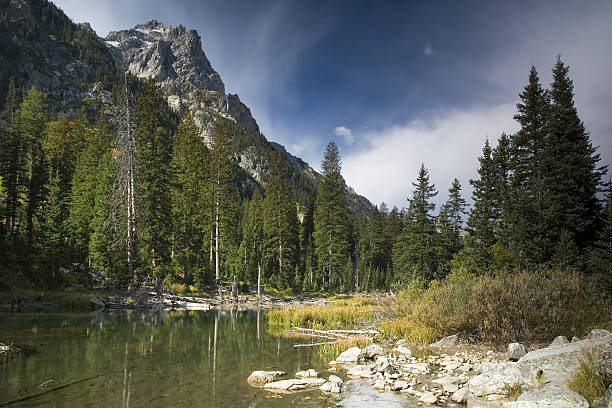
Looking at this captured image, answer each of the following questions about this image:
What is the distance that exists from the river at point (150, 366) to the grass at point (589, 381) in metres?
3.47

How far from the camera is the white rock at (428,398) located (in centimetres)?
812

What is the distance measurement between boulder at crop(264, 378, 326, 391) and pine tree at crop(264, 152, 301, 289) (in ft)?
140

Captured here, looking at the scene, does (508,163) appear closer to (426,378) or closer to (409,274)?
(409,274)

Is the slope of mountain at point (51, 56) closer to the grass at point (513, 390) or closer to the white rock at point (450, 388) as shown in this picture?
the white rock at point (450, 388)

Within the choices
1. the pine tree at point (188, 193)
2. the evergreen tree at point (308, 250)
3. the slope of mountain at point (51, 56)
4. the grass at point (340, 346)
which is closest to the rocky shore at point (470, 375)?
the grass at point (340, 346)

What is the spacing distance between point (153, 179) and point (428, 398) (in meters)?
34.3

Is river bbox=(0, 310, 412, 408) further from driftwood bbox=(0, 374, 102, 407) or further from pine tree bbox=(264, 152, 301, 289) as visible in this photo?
pine tree bbox=(264, 152, 301, 289)

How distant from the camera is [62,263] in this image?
32.6 m

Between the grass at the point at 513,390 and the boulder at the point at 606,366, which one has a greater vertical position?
the boulder at the point at 606,366

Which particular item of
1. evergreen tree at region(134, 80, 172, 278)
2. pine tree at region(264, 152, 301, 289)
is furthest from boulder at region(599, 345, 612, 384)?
pine tree at region(264, 152, 301, 289)

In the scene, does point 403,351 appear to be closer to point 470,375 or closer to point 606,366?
point 470,375

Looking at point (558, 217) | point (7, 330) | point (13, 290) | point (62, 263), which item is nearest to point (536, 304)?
point (558, 217)

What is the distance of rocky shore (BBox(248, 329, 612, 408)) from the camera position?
263 inches

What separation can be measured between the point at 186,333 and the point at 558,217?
2165 centimetres
